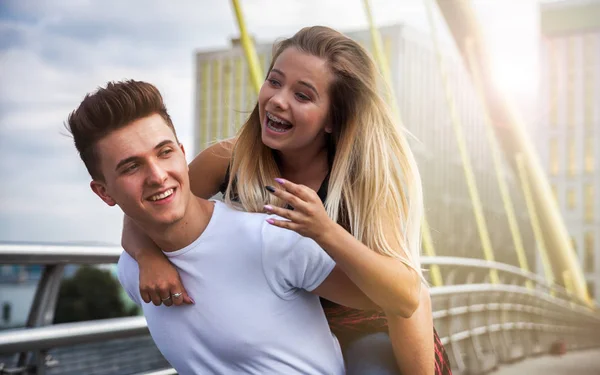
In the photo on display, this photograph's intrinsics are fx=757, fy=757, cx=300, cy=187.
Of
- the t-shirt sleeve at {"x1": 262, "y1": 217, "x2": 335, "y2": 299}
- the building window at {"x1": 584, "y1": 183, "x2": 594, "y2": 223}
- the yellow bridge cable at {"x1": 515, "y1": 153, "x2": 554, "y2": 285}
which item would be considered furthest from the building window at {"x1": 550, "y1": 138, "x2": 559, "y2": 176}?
the t-shirt sleeve at {"x1": 262, "y1": 217, "x2": 335, "y2": 299}

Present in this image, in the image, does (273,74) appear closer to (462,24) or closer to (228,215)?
(228,215)

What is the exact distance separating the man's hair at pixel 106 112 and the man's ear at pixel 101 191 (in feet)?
0.03

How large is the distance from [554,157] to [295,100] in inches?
2614

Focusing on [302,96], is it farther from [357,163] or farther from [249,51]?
[249,51]

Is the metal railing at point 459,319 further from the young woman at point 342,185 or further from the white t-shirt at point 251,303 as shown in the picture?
the white t-shirt at point 251,303

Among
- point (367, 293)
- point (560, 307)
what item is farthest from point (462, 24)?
point (367, 293)

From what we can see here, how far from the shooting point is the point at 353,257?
→ 1.18 m

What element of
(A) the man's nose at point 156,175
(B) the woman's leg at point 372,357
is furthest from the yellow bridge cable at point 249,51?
(A) the man's nose at point 156,175

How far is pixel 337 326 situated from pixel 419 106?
55.2 meters

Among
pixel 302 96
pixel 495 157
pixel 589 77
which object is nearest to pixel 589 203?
pixel 589 77

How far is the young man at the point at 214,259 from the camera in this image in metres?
1.26

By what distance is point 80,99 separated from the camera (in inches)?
53.2

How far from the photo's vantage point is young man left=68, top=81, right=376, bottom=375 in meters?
1.26

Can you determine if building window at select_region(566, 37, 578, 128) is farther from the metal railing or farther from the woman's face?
the woman's face
